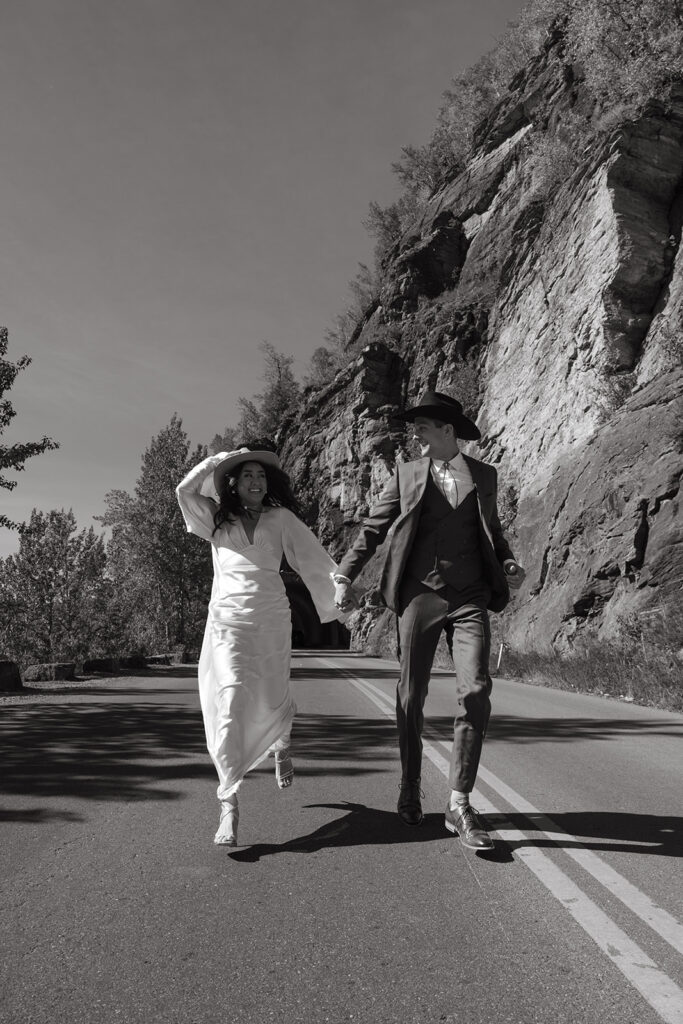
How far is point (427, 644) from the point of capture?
492cm

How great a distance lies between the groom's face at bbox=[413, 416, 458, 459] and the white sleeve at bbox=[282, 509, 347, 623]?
927mm

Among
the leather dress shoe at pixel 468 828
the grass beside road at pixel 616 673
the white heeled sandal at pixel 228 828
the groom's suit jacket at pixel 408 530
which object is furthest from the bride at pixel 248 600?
the grass beside road at pixel 616 673

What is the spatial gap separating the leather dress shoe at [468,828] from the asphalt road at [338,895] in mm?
72

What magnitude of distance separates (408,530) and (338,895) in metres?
2.03

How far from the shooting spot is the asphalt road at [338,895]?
8.84 ft

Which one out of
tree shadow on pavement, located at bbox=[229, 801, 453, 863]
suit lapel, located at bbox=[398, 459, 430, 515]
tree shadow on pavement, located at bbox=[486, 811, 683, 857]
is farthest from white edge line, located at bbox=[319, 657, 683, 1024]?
suit lapel, located at bbox=[398, 459, 430, 515]

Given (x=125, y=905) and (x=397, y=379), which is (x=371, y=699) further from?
(x=397, y=379)

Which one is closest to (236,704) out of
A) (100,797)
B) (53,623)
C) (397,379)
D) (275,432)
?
(100,797)

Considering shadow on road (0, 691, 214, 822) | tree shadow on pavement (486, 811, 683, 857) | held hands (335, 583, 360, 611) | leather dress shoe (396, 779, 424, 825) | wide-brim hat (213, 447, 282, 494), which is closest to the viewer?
tree shadow on pavement (486, 811, 683, 857)

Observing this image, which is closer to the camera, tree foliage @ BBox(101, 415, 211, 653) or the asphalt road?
the asphalt road

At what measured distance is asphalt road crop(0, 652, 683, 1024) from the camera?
270 cm

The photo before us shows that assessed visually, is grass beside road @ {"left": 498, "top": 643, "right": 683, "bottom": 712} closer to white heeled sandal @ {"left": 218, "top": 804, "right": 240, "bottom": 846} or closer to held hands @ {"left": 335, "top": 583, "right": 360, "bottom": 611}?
held hands @ {"left": 335, "top": 583, "right": 360, "bottom": 611}

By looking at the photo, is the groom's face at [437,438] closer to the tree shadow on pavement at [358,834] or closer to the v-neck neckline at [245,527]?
the v-neck neckline at [245,527]

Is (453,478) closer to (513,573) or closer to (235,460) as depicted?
(513,573)
